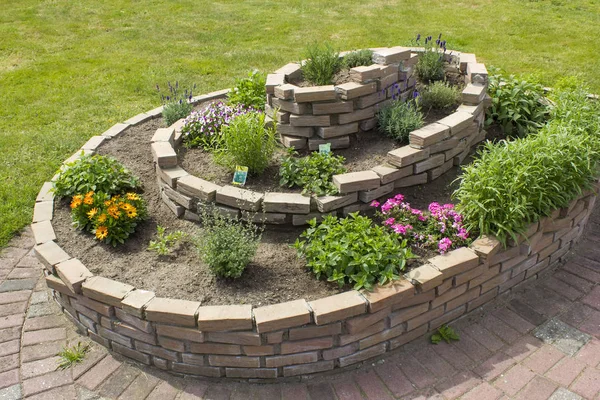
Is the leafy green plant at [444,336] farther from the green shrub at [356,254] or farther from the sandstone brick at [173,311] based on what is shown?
the sandstone brick at [173,311]

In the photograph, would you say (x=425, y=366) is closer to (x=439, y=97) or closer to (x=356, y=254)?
(x=356, y=254)

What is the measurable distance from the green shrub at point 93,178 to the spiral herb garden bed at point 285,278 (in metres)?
0.18

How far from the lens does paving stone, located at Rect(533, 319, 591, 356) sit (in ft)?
11.7

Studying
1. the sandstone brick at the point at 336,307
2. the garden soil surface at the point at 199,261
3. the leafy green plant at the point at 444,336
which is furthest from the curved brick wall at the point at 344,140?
the leafy green plant at the point at 444,336

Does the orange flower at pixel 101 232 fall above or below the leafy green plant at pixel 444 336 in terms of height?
above

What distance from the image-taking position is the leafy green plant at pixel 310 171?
4.19 meters

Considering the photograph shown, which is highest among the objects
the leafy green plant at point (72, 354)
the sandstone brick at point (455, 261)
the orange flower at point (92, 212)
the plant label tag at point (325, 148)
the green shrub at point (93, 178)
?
the plant label tag at point (325, 148)

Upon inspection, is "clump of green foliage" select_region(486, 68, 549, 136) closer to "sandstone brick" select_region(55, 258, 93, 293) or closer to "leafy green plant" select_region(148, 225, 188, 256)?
"leafy green plant" select_region(148, 225, 188, 256)

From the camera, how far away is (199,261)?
12.9ft

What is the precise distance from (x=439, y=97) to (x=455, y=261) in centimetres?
202

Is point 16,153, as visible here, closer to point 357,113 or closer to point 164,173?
point 164,173

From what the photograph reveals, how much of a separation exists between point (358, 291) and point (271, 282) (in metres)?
0.62

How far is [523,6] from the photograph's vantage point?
10727 millimetres

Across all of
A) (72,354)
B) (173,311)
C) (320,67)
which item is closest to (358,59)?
(320,67)
